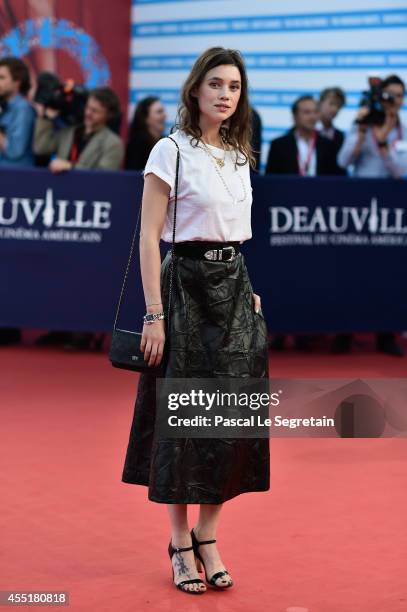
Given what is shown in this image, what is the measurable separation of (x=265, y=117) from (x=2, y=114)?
10.6 feet

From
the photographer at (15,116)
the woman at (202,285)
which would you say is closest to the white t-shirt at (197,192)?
the woman at (202,285)

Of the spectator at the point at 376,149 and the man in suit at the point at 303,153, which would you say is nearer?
the man in suit at the point at 303,153

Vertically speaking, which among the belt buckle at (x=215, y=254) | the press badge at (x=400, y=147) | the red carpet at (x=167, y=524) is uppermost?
the press badge at (x=400, y=147)

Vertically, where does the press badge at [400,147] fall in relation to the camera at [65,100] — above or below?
below

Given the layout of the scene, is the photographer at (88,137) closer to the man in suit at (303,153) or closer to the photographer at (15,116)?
the photographer at (15,116)

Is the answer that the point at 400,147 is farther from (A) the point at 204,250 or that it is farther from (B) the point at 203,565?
(B) the point at 203,565

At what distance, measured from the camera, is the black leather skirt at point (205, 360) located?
12.4ft

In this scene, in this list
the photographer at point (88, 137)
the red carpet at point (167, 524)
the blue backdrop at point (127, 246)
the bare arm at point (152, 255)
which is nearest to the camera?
the bare arm at point (152, 255)

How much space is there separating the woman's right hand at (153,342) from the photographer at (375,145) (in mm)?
5544

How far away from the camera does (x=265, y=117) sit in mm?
11430

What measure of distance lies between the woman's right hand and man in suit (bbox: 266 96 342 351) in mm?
5168

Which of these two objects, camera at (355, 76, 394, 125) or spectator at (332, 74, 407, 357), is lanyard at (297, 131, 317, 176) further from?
camera at (355, 76, 394, 125)

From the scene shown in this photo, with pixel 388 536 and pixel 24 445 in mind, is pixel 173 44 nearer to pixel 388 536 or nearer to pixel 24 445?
pixel 24 445

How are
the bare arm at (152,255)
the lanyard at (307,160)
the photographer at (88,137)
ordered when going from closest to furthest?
the bare arm at (152,255) < the photographer at (88,137) < the lanyard at (307,160)
